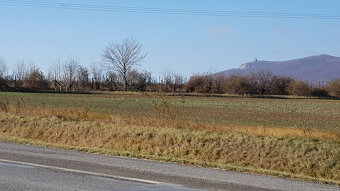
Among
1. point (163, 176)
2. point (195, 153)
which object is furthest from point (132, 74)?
point (163, 176)

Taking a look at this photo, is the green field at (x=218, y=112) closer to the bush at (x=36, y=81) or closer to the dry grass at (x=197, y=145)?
the dry grass at (x=197, y=145)

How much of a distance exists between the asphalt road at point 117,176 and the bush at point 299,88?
85.6m

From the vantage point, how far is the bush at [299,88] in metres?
94.1

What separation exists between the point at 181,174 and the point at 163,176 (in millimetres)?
531

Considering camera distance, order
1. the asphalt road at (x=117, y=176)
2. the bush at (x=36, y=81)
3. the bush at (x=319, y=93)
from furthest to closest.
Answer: the bush at (x=319, y=93)
the bush at (x=36, y=81)
the asphalt road at (x=117, y=176)

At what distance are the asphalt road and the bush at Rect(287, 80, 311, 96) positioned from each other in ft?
281

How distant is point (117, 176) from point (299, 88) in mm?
89030

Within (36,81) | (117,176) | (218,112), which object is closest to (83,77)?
(36,81)

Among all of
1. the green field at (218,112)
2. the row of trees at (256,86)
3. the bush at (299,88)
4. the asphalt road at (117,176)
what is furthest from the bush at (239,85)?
the asphalt road at (117,176)

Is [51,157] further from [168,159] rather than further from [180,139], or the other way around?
[180,139]

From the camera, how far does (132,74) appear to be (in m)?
94.8

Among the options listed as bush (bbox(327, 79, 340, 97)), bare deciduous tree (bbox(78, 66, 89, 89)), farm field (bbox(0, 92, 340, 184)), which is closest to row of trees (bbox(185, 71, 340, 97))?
bush (bbox(327, 79, 340, 97))

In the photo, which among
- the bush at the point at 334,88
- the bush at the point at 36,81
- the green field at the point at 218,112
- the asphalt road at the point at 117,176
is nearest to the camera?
the asphalt road at the point at 117,176

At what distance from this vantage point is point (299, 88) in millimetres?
95062
